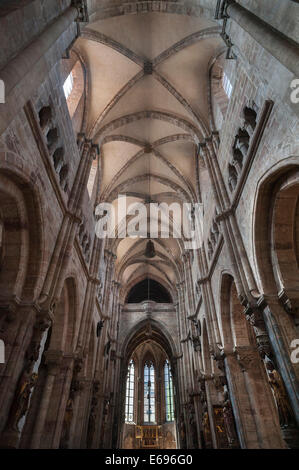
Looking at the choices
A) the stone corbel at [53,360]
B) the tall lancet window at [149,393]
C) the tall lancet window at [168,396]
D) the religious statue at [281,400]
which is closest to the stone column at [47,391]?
the stone corbel at [53,360]

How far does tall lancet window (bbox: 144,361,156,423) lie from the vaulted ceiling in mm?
26586

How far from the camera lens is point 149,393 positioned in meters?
35.6

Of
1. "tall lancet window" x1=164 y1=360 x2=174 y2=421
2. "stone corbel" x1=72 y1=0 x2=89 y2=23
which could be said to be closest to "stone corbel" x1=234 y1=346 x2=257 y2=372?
"stone corbel" x1=72 y1=0 x2=89 y2=23

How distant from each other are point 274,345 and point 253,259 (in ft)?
8.12

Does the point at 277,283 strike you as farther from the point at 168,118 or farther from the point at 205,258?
the point at 168,118

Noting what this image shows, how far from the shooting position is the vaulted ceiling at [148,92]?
42.2 feet

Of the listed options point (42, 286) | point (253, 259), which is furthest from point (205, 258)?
point (42, 286)

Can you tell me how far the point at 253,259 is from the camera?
28.5 feet

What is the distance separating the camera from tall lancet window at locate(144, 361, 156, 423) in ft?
112

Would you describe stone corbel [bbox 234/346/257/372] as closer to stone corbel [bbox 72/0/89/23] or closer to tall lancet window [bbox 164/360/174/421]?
stone corbel [bbox 72/0/89/23]

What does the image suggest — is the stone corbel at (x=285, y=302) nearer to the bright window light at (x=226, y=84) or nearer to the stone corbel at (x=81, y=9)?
the bright window light at (x=226, y=84)

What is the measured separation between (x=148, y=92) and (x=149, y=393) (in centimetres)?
3361

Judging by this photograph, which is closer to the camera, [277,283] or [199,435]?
Result: [277,283]

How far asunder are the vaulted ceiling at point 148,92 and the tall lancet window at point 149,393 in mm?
26586
